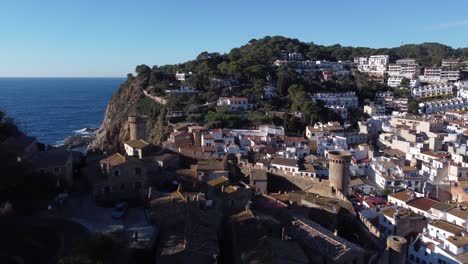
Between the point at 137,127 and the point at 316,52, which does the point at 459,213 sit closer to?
the point at 137,127

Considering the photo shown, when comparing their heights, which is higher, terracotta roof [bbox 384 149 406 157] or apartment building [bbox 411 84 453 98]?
apartment building [bbox 411 84 453 98]

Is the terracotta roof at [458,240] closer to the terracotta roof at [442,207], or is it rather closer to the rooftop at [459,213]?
the rooftop at [459,213]

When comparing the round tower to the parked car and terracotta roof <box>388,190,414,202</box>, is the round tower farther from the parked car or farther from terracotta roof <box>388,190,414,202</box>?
the parked car

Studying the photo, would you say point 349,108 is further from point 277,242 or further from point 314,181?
point 277,242

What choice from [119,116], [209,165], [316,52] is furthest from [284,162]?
[316,52]

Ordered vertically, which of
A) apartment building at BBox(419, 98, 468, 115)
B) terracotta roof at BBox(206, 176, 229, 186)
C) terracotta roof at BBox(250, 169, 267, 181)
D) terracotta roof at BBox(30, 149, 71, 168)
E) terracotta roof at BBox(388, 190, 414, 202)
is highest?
terracotta roof at BBox(30, 149, 71, 168)

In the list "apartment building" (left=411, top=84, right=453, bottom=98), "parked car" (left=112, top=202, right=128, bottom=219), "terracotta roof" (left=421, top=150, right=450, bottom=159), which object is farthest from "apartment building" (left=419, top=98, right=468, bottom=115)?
"parked car" (left=112, top=202, right=128, bottom=219)

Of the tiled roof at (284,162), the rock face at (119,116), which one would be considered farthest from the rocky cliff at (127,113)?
the tiled roof at (284,162)
